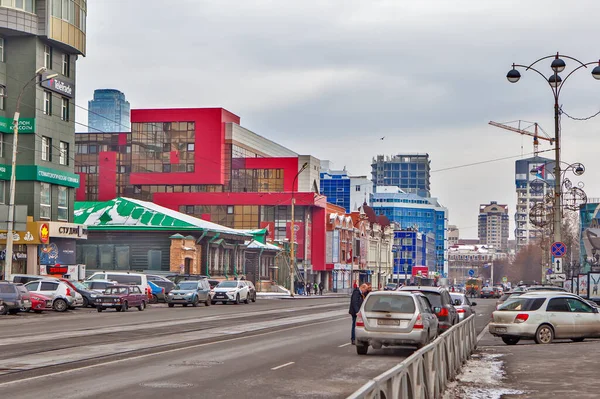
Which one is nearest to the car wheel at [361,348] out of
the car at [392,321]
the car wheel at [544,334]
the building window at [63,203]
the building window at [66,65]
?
the car at [392,321]

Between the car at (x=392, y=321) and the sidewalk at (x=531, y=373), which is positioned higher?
the car at (x=392, y=321)

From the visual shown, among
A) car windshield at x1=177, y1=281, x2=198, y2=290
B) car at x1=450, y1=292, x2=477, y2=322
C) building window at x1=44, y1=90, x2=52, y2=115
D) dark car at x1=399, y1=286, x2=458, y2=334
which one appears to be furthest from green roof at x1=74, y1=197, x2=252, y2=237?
dark car at x1=399, y1=286, x2=458, y2=334

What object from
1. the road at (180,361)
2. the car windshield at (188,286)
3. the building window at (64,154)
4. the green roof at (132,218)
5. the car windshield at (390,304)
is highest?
the building window at (64,154)

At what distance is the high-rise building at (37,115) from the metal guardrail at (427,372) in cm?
4490

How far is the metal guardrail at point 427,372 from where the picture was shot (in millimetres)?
8125

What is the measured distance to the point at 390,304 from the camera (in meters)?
22.3

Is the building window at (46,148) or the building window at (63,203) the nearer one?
the building window at (46,148)

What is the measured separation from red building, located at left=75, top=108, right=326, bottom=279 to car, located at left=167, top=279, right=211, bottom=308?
58.7 m

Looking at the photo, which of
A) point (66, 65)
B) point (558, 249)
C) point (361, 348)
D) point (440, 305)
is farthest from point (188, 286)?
point (361, 348)

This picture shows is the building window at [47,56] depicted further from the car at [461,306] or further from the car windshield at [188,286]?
the car at [461,306]

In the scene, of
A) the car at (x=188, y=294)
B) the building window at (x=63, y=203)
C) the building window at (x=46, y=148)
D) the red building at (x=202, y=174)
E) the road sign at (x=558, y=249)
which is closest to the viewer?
the road sign at (x=558, y=249)

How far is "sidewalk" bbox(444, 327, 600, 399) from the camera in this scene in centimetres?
1488

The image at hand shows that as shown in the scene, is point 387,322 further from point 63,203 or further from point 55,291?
point 63,203

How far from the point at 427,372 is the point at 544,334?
49.5 feet
